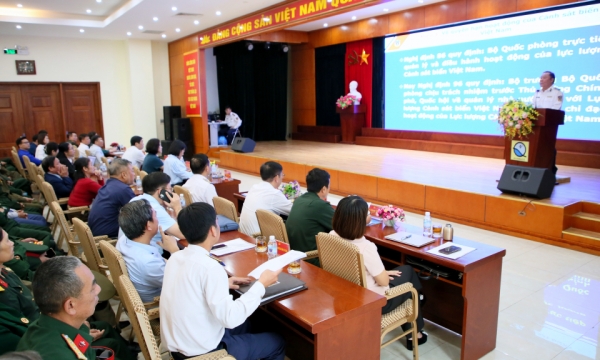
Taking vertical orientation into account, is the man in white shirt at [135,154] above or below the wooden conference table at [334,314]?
above

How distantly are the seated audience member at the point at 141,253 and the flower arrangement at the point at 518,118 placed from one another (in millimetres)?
4772

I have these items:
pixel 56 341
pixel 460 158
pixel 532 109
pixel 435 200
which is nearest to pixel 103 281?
pixel 56 341

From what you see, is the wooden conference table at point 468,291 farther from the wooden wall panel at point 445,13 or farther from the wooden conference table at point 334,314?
the wooden wall panel at point 445,13

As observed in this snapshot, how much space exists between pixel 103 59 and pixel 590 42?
449 inches

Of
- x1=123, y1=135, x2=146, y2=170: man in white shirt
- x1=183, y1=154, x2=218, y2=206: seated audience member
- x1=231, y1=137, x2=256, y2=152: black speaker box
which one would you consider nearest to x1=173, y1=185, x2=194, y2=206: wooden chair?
x1=183, y1=154, x2=218, y2=206: seated audience member

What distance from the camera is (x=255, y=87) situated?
13789 mm

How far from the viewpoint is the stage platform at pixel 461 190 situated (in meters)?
4.84

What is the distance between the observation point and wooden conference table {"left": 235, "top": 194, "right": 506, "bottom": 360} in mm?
2554

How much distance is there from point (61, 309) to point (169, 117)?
433 inches

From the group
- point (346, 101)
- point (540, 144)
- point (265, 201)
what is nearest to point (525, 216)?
point (540, 144)

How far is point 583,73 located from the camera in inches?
291

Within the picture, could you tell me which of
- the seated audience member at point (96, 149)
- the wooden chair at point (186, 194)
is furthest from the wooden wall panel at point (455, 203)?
the seated audience member at point (96, 149)

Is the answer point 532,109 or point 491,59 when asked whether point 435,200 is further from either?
point 491,59

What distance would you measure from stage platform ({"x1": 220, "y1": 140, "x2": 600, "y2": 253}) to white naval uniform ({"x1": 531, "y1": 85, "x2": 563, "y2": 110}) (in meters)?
1.09
